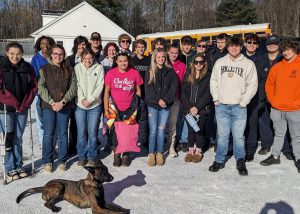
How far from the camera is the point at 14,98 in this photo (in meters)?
4.61

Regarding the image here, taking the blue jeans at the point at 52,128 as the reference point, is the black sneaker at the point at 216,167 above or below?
below

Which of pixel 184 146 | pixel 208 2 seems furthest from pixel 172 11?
pixel 184 146

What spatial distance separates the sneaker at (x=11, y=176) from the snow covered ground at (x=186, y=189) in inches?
2.9

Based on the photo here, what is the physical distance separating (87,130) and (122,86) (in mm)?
893

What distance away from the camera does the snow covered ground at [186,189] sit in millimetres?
4156

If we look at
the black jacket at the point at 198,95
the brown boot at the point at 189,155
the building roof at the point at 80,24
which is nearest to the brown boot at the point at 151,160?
the brown boot at the point at 189,155

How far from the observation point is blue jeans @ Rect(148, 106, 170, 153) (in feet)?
18.5

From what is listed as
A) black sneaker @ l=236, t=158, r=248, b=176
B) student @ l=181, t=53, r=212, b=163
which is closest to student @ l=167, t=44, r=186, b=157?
student @ l=181, t=53, r=212, b=163

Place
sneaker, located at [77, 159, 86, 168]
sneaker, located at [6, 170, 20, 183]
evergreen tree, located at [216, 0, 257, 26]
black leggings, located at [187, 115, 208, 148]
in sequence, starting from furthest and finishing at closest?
evergreen tree, located at [216, 0, 257, 26] < black leggings, located at [187, 115, 208, 148] < sneaker, located at [77, 159, 86, 168] < sneaker, located at [6, 170, 20, 183]

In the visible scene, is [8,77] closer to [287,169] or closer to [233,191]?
[233,191]

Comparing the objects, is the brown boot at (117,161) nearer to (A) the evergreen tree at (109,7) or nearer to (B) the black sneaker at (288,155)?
(B) the black sneaker at (288,155)

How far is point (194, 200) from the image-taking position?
4.39 metres

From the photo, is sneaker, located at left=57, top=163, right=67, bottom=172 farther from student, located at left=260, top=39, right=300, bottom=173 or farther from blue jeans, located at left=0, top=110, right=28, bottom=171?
student, located at left=260, top=39, right=300, bottom=173

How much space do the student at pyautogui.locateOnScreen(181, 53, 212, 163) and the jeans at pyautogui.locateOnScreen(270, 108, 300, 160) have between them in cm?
110
